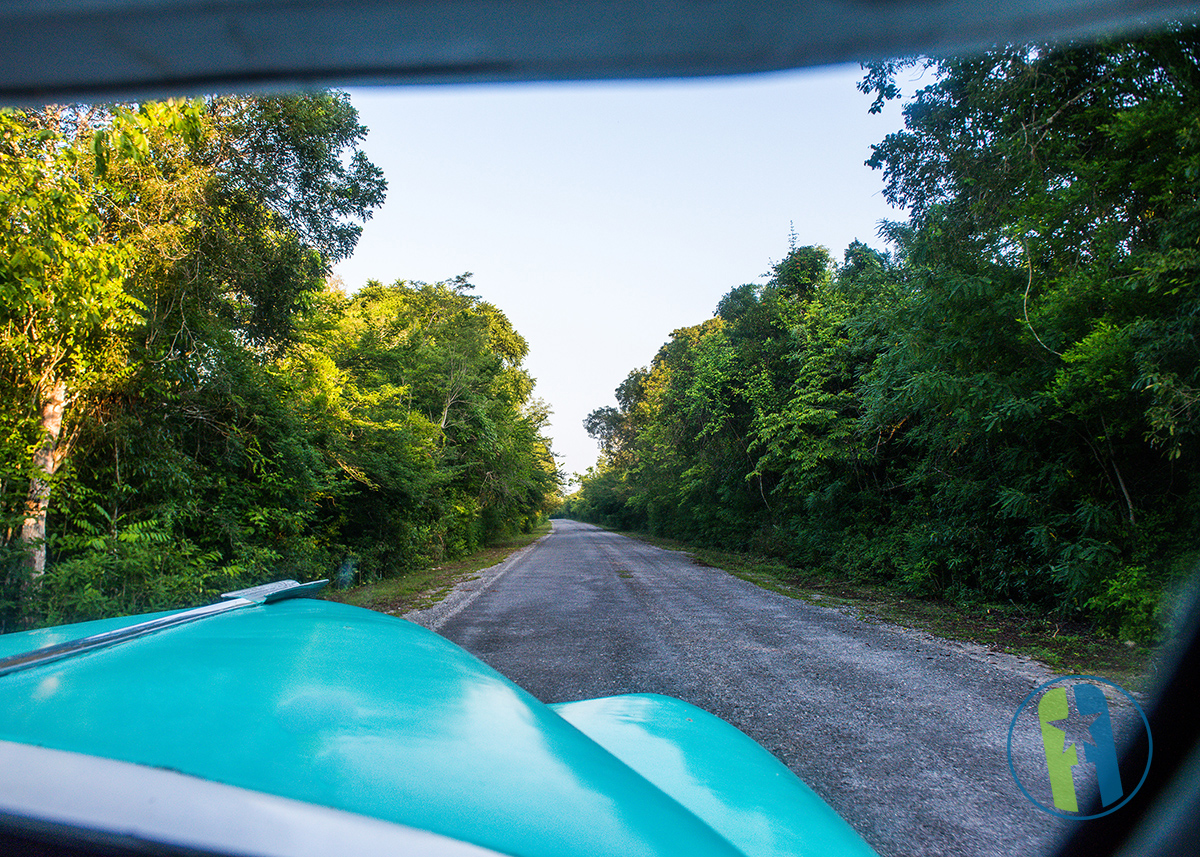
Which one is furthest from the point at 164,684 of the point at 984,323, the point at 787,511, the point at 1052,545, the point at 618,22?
the point at 787,511

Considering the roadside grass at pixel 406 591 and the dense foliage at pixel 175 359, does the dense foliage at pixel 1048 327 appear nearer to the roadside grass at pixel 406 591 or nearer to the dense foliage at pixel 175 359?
the roadside grass at pixel 406 591

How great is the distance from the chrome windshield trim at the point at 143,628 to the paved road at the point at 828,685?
2442 millimetres

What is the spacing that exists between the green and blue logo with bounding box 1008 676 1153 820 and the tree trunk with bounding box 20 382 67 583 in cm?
830

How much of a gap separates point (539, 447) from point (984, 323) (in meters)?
28.8

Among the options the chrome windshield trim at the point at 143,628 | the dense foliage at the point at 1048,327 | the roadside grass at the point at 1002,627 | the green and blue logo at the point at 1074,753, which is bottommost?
the roadside grass at the point at 1002,627

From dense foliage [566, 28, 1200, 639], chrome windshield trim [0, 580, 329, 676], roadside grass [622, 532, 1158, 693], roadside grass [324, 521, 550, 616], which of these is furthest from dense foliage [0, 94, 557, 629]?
roadside grass [622, 532, 1158, 693]

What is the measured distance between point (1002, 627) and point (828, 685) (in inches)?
168

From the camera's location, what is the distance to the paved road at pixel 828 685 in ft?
8.61

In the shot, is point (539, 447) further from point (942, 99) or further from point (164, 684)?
point (164, 684)

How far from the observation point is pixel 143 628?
169 centimetres

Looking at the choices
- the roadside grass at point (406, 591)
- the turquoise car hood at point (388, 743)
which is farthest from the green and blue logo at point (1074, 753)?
the roadside grass at point (406, 591)

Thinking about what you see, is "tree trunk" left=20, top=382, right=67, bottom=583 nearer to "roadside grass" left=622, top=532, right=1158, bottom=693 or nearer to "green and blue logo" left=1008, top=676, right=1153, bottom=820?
A: "green and blue logo" left=1008, top=676, right=1153, bottom=820

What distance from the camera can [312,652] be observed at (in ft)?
4.75

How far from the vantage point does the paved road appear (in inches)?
103
